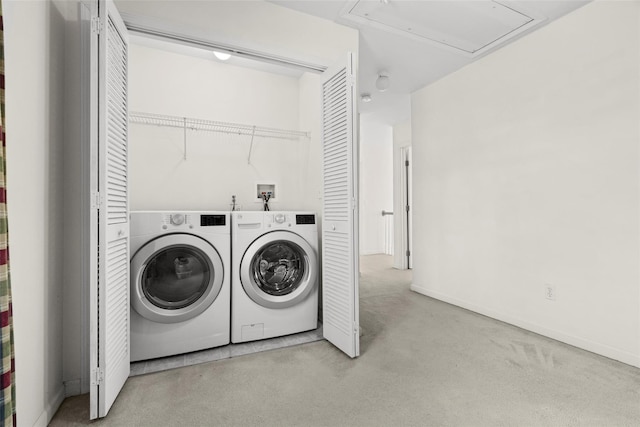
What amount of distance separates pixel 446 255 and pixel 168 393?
2.71 meters

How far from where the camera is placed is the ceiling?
2111mm

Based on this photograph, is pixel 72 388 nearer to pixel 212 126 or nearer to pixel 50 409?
pixel 50 409

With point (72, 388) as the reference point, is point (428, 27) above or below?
above

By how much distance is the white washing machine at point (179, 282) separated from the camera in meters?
1.86

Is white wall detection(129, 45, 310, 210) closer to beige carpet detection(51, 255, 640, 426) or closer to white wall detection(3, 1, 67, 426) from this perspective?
white wall detection(3, 1, 67, 426)

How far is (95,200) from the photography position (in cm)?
137

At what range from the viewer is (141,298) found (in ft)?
6.02

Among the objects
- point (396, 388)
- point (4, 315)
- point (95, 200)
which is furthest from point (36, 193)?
point (396, 388)

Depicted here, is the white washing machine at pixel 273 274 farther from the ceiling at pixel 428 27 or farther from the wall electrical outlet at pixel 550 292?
the wall electrical outlet at pixel 550 292

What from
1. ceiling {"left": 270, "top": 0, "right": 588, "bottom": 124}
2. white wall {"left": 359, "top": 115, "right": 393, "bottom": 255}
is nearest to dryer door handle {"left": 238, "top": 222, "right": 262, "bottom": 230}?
ceiling {"left": 270, "top": 0, "right": 588, "bottom": 124}

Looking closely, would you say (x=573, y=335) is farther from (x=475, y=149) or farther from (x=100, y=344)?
(x=100, y=344)

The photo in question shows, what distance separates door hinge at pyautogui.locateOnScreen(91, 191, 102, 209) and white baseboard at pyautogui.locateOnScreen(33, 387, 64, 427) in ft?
2.99

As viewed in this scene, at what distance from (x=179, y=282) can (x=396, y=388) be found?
4.76 feet

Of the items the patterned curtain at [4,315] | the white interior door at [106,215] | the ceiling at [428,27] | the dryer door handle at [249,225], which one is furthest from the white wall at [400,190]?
the patterned curtain at [4,315]
